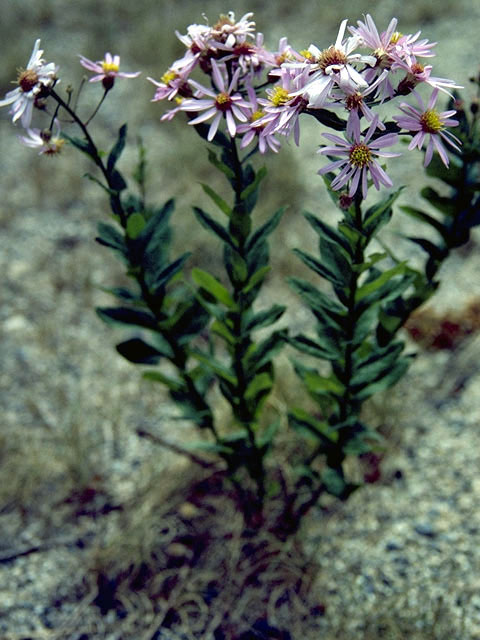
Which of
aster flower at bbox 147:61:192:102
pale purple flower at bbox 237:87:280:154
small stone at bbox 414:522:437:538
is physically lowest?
small stone at bbox 414:522:437:538

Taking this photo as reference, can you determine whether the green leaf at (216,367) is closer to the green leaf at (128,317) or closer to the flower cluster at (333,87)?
the green leaf at (128,317)

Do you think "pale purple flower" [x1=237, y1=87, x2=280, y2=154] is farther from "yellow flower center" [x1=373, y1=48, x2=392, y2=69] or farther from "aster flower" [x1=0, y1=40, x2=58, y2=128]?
"aster flower" [x1=0, y1=40, x2=58, y2=128]

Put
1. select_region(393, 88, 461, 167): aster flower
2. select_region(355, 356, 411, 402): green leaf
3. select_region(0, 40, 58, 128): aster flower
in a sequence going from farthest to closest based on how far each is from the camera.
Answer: select_region(355, 356, 411, 402): green leaf → select_region(0, 40, 58, 128): aster flower → select_region(393, 88, 461, 167): aster flower

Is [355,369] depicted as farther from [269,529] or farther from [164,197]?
[164,197]

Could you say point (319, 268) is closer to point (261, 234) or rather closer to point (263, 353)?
point (261, 234)

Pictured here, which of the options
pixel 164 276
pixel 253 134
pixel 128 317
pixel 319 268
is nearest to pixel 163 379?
pixel 128 317

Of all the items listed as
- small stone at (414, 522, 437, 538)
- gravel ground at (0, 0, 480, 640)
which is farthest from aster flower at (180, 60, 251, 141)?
small stone at (414, 522, 437, 538)
